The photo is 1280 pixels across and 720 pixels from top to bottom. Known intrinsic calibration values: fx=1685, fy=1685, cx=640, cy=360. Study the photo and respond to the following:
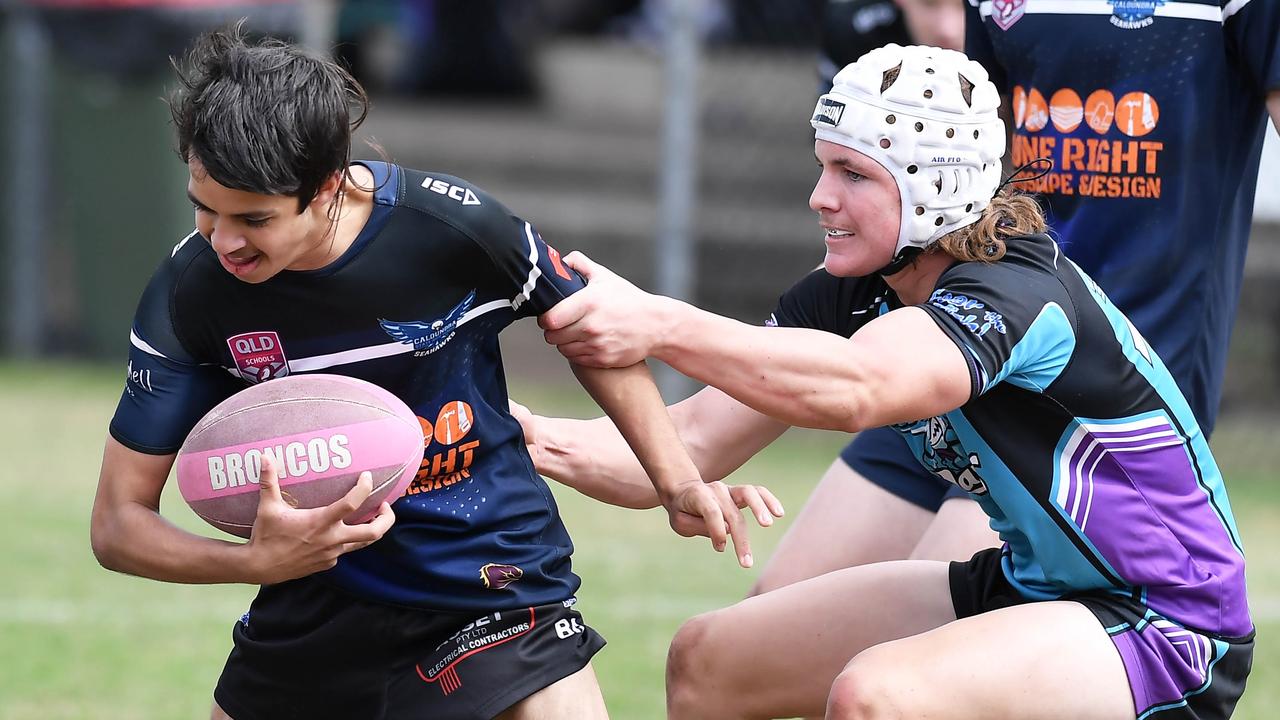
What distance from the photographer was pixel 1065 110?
4.64 m

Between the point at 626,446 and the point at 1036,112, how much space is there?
1484 millimetres

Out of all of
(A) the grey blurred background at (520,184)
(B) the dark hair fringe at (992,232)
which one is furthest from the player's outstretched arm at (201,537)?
(A) the grey blurred background at (520,184)

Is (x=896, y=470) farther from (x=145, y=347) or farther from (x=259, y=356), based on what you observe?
(x=145, y=347)

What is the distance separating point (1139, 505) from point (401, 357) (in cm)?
167

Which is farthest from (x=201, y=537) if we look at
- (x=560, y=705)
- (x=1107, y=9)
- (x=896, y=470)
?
(x=1107, y=9)

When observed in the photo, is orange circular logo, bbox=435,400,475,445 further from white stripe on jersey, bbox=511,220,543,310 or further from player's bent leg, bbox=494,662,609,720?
player's bent leg, bbox=494,662,609,720

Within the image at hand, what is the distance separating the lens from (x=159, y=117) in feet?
42.7

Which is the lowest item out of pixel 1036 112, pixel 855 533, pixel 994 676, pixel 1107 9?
pixel 855 533

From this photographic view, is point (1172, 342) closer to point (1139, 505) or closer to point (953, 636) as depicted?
point (1139, 505)

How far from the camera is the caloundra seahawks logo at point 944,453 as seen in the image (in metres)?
3.86

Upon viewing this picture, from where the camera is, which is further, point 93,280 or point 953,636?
point 93,280

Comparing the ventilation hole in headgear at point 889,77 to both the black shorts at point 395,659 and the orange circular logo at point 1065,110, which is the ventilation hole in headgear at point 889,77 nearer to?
the orange circular logo at point 1065,110

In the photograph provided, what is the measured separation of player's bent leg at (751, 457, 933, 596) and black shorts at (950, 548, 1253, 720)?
42.8 inches

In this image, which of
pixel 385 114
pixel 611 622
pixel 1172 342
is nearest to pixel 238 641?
pixel 1172 342
